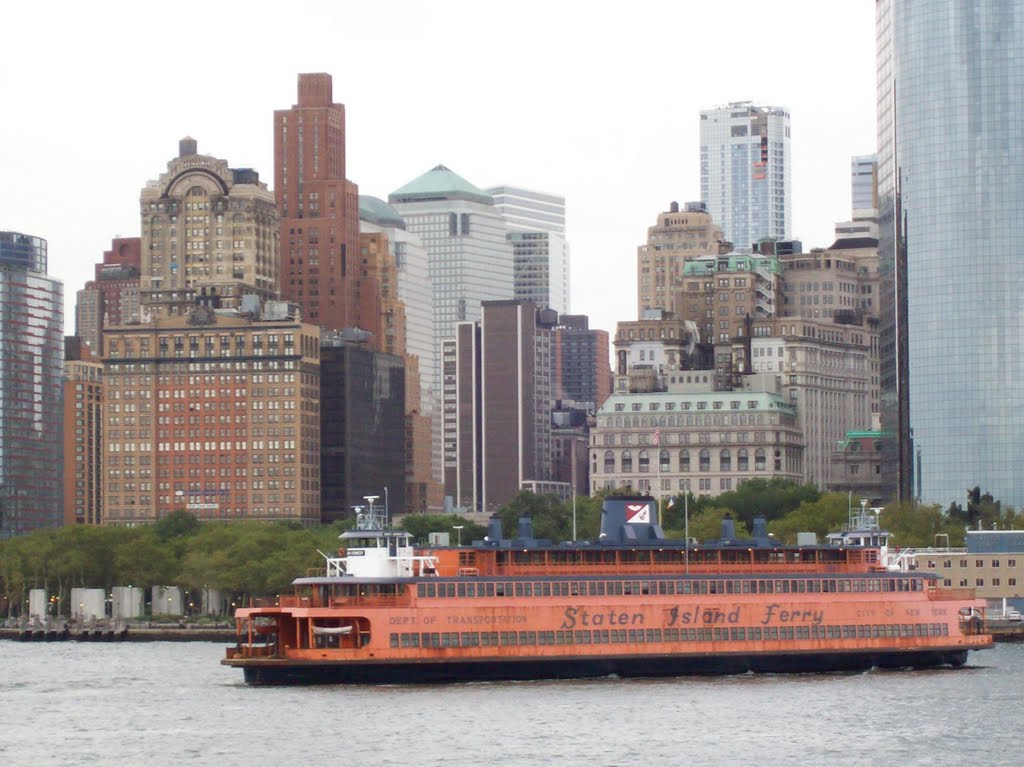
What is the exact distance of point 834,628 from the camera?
4973 inches

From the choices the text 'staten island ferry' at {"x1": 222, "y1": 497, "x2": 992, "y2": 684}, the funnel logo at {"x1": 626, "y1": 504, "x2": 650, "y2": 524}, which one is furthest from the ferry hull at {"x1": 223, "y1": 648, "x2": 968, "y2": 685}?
the funnel logo at {"x1": 626, "y1": 504, "x2": 650, "y2": 524}

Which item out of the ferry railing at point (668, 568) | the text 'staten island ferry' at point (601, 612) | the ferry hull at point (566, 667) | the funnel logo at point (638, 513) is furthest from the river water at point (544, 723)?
the funnel logo at point (638, 513)

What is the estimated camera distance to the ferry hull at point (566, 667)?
118938mm

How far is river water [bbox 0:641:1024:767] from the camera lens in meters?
95.6

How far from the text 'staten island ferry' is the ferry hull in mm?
86

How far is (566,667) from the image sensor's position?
4806 inches

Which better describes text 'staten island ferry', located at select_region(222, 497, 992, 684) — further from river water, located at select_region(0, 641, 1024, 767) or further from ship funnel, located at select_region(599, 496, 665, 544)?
river water, located at select_region(0, 641, 1024, 767)

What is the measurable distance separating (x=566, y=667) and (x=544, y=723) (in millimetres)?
17993

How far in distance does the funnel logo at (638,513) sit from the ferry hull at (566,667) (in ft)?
29.8

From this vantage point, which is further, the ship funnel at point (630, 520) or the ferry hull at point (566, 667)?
the ship funnel at point (630, 520)

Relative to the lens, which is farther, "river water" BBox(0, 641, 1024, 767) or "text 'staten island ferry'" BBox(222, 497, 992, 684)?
"text 'staten island ferry'" BBox(222, 497, 992, 684)

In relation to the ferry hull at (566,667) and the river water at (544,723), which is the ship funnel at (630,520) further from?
the river water at (544,723)

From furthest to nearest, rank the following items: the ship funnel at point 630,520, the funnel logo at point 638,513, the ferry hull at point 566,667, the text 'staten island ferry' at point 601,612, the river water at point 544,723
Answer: the funnel logo at point 638,513, the ship funnel at point 630,520, the text 'staten island ferry' at point 601,612, the ferry hull at point 566,667, the river water at point 544,723

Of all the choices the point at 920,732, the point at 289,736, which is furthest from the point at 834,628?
the point at 289,736
